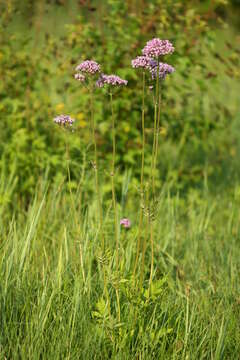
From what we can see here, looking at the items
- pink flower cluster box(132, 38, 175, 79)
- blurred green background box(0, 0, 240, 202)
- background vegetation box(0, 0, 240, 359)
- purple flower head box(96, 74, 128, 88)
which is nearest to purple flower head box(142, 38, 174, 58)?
pink flower cluster box(132, 38, 175, 79)

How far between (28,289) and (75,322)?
0.33m

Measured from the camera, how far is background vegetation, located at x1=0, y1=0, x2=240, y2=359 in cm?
237

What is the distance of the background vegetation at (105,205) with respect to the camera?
237cm

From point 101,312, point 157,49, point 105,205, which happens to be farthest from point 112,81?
point 105,205

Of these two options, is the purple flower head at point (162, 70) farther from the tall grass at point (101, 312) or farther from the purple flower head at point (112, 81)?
the tall grass at point (101, 312)

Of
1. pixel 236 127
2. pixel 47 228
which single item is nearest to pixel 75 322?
pixel 47 228

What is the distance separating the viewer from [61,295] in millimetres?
2586

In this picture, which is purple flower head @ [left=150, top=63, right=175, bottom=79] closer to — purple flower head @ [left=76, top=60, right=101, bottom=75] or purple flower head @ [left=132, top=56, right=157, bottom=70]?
purple flower head @ [left=132, top=56, right=157, bottom=70]

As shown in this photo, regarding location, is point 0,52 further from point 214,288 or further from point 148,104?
point 214,288

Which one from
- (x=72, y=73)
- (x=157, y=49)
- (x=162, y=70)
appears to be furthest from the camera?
(x=72, y=73)

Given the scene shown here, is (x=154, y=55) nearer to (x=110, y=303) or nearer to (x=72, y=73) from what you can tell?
(x=110, y=303)

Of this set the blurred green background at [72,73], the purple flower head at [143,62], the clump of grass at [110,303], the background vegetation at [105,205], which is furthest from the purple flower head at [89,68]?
the blurred green background at [72,73]

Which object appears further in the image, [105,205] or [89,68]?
[105,205]

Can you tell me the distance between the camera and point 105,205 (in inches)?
166
